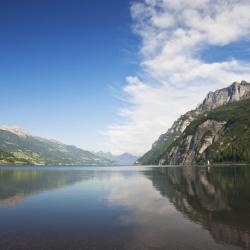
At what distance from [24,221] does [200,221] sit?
101 ft

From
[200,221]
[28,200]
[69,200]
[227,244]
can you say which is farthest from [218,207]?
[28,200]

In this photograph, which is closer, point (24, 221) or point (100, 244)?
point (100, 244)

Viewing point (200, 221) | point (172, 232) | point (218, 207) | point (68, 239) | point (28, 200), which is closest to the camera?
point (68, 239)

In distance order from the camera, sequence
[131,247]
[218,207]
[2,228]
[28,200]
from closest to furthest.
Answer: [131,247] < [2,228] < [218,207] < [28,200]

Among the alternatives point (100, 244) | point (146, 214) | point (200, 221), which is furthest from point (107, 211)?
point (100, 244)

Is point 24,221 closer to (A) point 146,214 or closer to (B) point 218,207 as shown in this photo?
(A) point 146,214

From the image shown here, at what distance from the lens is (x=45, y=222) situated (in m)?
53.3

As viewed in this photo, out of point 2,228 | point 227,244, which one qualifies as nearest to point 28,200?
point 2,228

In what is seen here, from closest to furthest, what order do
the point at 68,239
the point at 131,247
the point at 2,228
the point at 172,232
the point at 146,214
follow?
the point at 131,247
the point at 68,239
the point at 172,232
the point at 2,228
the point at 146,214

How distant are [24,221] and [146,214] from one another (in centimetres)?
2291

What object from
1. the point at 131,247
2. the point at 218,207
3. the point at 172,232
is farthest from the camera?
the point at 218,207

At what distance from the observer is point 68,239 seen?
135 ft

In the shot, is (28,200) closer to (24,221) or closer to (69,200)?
(69,200)

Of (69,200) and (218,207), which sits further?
(69,200)
